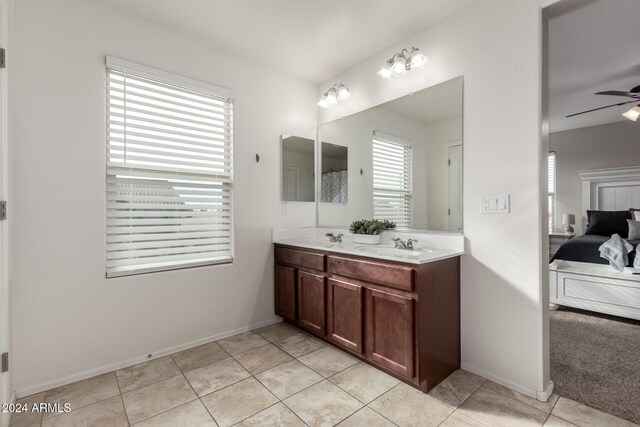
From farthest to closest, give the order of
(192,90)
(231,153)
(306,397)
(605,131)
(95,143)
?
(605,131) → (231,153) → (192,90) → (95,143) → (306,397)

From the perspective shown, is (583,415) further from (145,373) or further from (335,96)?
(335,96)

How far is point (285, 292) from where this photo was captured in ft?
9.61

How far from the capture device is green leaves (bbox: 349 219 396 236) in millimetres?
2648

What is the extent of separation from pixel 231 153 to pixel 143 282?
1269 mm

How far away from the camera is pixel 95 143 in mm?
2117

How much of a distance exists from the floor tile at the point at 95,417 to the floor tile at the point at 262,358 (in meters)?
0.77

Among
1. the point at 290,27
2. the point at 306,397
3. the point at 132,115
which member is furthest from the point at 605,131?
the point at 132,115

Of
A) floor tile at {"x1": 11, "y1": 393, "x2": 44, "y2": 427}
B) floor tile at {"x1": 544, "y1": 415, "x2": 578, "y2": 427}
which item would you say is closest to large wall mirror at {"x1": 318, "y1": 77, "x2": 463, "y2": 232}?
floor tile at {"x1": 544, "y1": 415, "x2": 578, "y2": 427}

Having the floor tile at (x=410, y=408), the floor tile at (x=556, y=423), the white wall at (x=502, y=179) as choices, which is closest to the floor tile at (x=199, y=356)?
the floor tile at (x=410, y=408)

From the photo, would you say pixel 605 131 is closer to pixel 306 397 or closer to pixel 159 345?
pixel 306 397

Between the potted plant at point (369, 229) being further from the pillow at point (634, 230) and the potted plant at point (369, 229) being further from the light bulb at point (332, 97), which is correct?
the pillow at point (634, 230)

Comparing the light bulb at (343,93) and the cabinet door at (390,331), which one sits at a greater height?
the light bulb at (343,93)

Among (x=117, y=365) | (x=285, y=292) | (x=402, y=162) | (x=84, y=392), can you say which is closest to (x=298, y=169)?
(x=402, y=162)

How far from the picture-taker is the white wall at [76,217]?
1.87 metres
